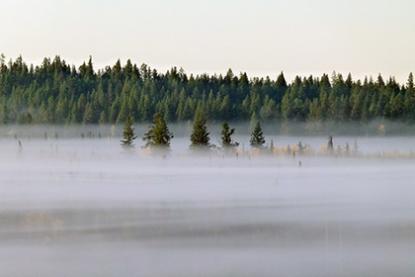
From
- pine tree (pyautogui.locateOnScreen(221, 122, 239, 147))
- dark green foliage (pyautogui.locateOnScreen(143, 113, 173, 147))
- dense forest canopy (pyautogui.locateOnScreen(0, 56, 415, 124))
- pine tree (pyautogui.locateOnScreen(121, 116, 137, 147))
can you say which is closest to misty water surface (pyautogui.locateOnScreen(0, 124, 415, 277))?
dark green foliage (pyautogui.locateOnScreen(143, 113, 173, 147))

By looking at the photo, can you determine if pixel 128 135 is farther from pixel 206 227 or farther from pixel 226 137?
pixel 206 227

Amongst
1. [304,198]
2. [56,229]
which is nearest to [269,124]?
[304,198]

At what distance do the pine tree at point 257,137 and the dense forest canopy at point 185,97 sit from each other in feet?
25.8

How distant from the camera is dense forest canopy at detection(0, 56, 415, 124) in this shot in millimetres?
103375

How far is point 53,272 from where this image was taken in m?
19.7

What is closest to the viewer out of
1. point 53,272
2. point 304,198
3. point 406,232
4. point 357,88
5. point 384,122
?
point 53,272

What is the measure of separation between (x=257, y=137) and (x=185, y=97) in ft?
59.3

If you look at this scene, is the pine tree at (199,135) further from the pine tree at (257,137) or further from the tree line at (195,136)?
the pine tree at (257,137)

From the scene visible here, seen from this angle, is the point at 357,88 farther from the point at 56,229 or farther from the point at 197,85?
the point at 56,229

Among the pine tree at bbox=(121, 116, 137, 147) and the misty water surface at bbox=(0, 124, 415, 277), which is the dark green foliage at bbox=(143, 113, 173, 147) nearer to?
the pine tree at bbox=(121, 116, 137, 147)

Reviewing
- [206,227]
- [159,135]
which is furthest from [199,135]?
[206,227]

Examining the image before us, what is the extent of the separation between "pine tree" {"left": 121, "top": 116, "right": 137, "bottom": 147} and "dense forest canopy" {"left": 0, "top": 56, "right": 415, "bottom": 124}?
14.2 ft

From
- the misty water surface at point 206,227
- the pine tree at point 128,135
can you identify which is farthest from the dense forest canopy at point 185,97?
the misty water surface at point 206,227

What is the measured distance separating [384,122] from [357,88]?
10142mm
